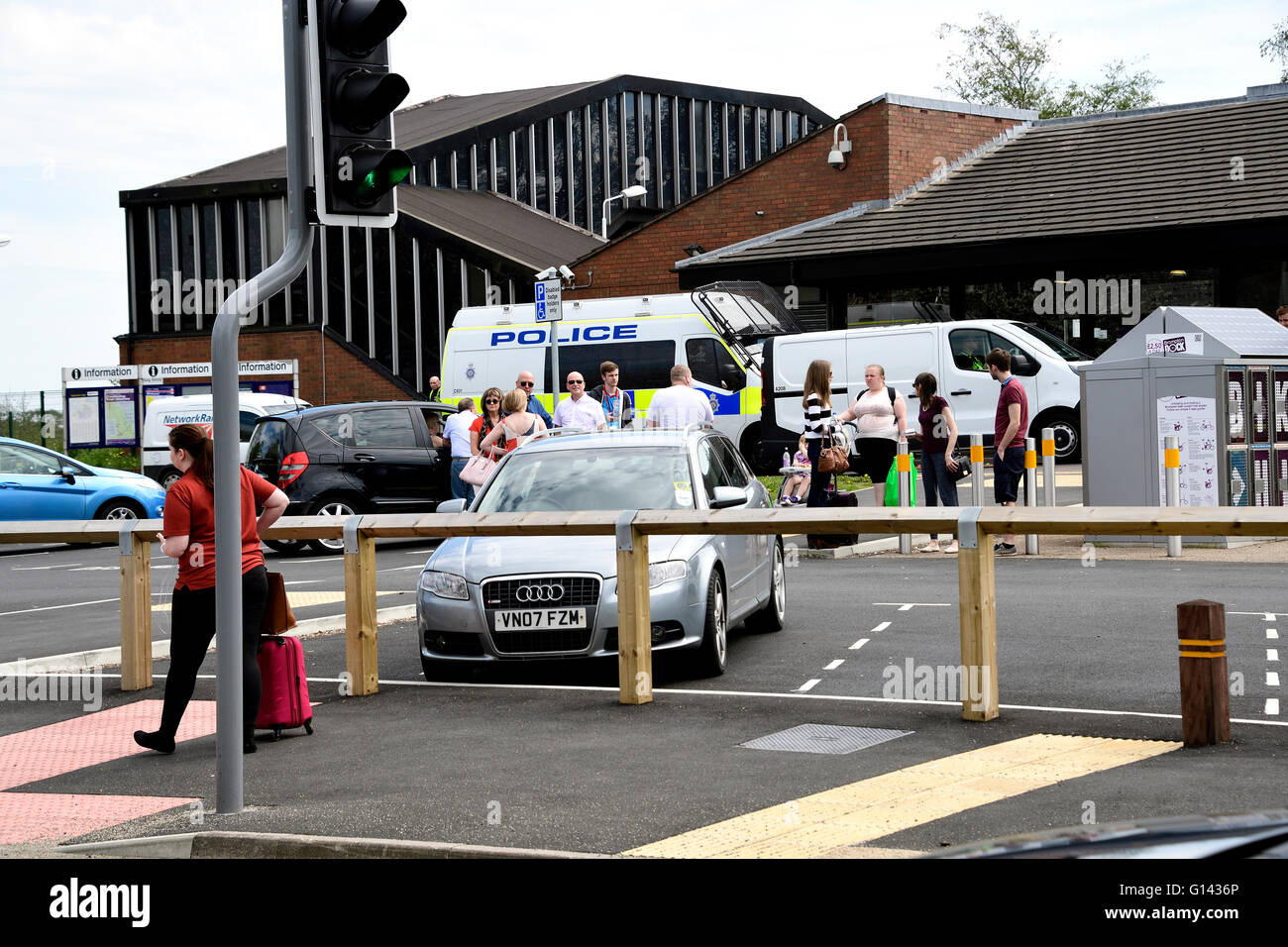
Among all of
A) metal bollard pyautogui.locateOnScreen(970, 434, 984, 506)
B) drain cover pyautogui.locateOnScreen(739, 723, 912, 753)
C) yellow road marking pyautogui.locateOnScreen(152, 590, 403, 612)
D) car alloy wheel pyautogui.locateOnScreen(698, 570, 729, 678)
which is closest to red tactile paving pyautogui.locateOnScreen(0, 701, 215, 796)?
car alloy wheel pyautogui.locateOnScreen(698, 570, 729, 678)

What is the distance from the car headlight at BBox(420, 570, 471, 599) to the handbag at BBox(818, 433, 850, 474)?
7.16m

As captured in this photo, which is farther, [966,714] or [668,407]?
[668,407]

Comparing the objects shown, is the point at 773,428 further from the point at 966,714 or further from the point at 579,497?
the point at 966,714

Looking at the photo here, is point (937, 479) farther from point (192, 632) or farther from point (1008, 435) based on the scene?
point (192, 632)

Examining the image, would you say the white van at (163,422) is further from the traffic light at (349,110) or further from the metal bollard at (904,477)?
the traffic light at (349,110)

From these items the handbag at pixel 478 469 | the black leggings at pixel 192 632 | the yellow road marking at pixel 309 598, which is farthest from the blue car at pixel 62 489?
the black leggings at pixel 192 632

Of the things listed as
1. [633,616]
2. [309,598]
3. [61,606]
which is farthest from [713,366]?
[633,616]

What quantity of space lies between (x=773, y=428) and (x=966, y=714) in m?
16.3

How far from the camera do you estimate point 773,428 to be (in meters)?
23.9

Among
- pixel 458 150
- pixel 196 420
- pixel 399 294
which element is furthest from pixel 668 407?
pixel 458 150

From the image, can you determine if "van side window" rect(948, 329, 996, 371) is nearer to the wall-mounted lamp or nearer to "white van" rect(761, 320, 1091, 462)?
"white van" rect(761, 320, 1091, 462)

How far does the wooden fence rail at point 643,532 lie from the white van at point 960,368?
546 inches

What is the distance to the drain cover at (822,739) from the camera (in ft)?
23.4

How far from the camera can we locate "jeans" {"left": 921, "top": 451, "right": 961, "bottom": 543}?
15039 mm
